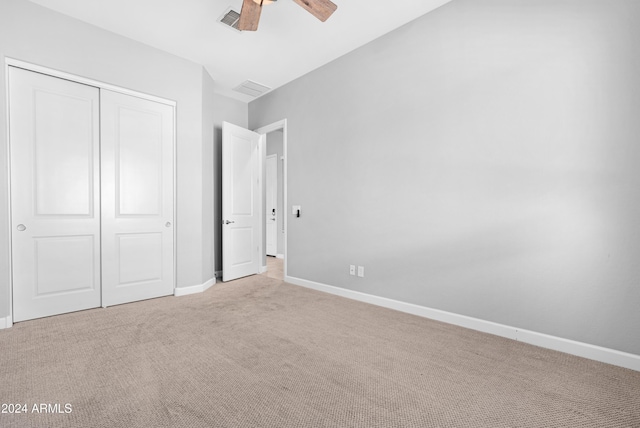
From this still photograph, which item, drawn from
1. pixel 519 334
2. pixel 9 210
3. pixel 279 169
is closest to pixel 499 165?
pixel 519 334

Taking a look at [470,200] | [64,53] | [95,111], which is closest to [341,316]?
[470,200]

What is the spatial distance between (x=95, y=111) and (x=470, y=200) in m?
3.84

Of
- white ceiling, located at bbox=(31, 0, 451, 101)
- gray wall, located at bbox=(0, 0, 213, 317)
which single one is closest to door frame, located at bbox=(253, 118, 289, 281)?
white ceiling, located at bbox=(31, 0, 451, 101)

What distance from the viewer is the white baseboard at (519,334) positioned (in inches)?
76.4

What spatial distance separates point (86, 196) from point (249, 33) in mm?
2435

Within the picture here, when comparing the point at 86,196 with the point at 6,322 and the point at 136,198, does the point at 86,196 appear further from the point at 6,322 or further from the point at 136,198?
the point at 6,322

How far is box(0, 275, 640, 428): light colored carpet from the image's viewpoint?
1426mm

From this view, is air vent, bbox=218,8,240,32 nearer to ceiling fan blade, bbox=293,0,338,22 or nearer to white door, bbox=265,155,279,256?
ceiling fan blade, bbox=293,0,338,22

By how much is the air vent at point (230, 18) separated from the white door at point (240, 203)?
153cm

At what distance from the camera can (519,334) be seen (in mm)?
2311

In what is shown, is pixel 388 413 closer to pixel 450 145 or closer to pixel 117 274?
pixel 450 145

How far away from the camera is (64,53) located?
283cm

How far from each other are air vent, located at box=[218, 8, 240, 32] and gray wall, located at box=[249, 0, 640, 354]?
130 cm

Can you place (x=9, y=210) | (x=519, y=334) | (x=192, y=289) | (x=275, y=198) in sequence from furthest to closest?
(x=275, y=198) → (x=192, y=289) → (x=9, y=210) → (x=519, y=334)
